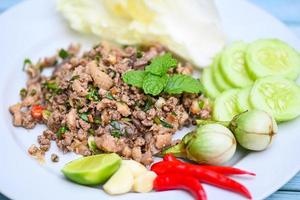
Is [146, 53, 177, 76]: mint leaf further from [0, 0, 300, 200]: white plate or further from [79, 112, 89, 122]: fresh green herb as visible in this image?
[0, 0, 300, 200]: white plate

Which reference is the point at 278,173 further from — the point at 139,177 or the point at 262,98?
the point at 139,177

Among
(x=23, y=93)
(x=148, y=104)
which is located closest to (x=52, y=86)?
(x=23, y=93)

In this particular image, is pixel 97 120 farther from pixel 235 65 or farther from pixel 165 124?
pixel 235 65

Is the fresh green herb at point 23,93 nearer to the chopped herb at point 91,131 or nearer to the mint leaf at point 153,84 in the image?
the chopped herb at point 91,131

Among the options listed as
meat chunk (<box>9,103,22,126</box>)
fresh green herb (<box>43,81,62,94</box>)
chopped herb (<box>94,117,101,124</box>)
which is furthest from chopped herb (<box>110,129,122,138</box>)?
meat chunk (<box>9,103,22,126</box>)

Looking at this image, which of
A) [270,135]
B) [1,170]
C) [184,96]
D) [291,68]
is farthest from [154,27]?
[1,170]

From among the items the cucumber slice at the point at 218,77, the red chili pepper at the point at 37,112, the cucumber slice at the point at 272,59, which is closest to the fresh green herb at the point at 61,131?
the red chili pepper at the point at 37,112
